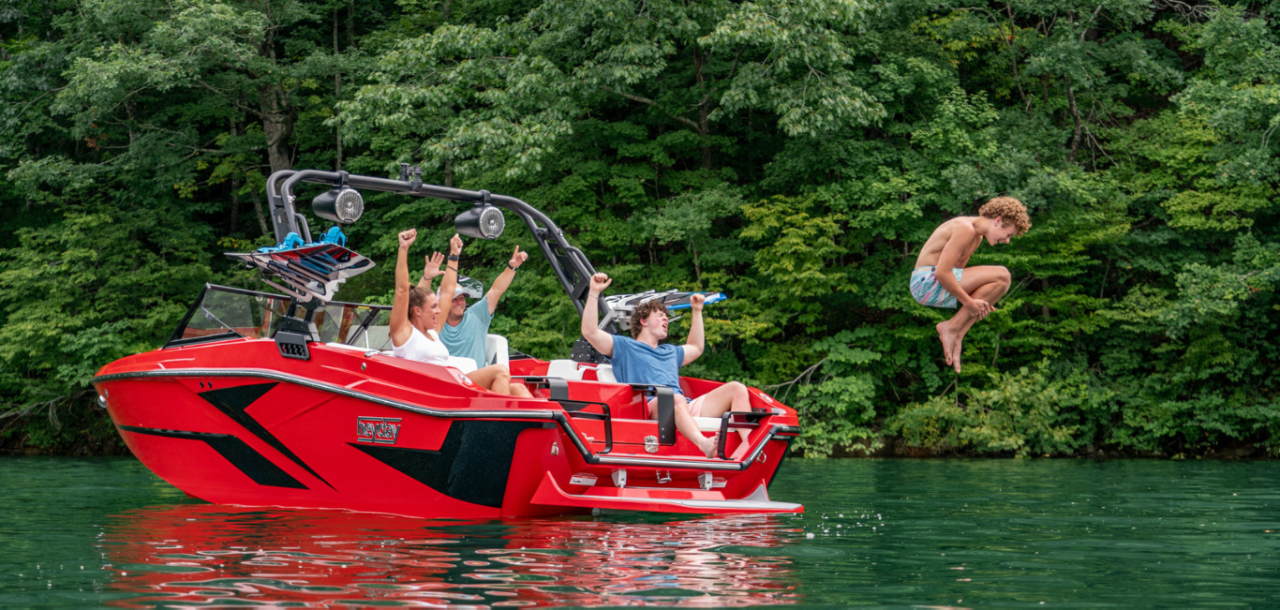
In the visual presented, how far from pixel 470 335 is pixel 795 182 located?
11.5 meters

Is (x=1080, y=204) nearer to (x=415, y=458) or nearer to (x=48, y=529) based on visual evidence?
(x=415, y=458)

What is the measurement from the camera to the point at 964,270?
268 inches

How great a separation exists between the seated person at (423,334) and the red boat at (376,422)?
0.64ft

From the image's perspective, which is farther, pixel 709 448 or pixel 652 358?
pixel 652 358

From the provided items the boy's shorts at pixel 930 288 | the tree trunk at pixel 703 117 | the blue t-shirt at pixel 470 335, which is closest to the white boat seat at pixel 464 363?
the blue t-shirt at pixel 470 335

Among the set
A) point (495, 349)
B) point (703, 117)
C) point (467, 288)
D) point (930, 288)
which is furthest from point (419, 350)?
point (703, 117)

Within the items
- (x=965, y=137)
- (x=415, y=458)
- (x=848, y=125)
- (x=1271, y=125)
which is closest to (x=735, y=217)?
(x=848, y=125)

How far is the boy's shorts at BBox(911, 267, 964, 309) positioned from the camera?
6852 millimetres

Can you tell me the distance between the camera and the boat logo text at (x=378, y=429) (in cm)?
717

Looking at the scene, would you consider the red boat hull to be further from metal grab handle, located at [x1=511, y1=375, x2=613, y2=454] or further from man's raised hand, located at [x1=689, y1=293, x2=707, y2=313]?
man's raised hand, located at [x1=689, y1=293, x2=707, y2=313]

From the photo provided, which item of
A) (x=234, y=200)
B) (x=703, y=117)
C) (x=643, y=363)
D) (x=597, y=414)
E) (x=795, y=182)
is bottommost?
(x=597, y=414)

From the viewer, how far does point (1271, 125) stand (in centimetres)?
1623

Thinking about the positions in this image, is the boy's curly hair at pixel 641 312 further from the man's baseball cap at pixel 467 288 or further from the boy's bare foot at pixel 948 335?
the boy's bare foot at pixel 948 335

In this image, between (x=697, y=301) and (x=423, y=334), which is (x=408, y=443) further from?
(x=697, y=301)
